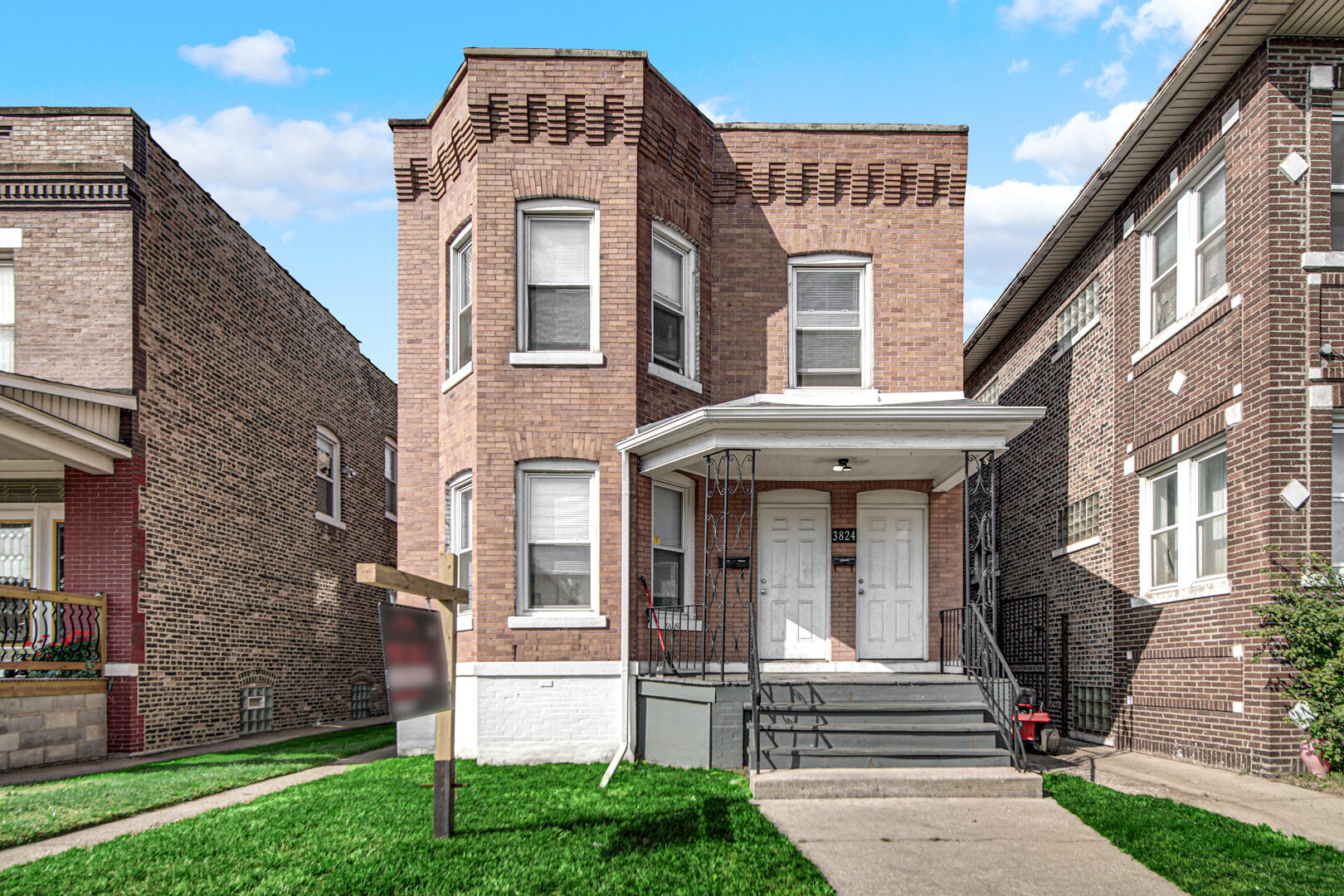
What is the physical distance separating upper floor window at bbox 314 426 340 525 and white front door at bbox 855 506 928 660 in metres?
11.3

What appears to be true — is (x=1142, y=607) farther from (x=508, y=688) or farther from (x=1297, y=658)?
(x=508, y=688)

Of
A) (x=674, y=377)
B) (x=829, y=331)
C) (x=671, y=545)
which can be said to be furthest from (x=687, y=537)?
(x=829, y=331)

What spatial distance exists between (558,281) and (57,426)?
5.92 metres

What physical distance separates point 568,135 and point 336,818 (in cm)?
787

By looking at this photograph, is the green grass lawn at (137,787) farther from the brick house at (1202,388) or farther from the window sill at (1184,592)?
the window sill at (1184,592)

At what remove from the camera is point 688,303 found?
1298cm

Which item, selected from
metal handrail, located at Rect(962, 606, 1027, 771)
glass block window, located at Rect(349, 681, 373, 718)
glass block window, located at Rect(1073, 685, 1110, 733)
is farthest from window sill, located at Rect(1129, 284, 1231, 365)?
glass block window, located at Rect(349, 681, 373, 718)

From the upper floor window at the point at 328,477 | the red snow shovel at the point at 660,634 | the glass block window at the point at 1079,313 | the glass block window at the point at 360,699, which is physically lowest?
the glass block window at the point at 360,699

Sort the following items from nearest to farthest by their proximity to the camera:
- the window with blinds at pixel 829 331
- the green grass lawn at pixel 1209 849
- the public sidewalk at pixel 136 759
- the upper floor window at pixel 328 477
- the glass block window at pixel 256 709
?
the green grass lawn at pixel 1209 849 < the public sidewalk at pixel 136 759 < the window with blinds at pixel 829 331 < the glass block window at pixel 256 709 < the upper floor window at pixel 328 477

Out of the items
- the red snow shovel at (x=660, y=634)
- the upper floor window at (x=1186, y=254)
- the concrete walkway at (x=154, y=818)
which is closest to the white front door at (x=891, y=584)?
the red snow shovel at (x=660, y=634)

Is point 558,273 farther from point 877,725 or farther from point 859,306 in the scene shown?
point 877,725

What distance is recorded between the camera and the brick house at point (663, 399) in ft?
36.6

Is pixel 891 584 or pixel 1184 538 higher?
pixel 1184 538

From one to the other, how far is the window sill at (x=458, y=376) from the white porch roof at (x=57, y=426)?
13.5 feet
